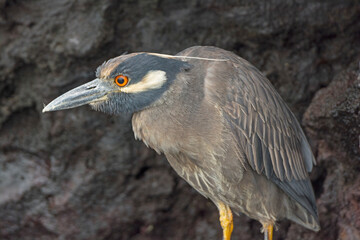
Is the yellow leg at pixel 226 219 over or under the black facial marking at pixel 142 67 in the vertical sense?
under

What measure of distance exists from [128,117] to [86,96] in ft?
2.90

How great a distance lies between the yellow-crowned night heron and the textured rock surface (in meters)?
0.48

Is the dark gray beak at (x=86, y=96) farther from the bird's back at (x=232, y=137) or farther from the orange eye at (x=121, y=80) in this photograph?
the bird's back at (x=232, y=137)

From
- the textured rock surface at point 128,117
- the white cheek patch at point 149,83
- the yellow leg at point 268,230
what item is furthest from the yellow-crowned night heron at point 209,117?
the textured rock surface at point 128,117

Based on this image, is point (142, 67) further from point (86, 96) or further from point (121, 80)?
point (86, 96)

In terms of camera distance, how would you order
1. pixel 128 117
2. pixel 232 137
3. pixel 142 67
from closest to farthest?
pixel 142 67 < pixel 232 137 < pixel 128 117

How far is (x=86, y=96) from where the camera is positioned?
245 centimetres

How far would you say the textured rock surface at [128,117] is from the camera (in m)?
3.06

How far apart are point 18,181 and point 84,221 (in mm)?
527

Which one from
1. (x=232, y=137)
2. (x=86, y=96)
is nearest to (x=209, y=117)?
(x=232, y=137)

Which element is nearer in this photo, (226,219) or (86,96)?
(86,96)

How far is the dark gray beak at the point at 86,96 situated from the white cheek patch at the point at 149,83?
0.09 metres

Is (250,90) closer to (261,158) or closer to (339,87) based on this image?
(261,158)

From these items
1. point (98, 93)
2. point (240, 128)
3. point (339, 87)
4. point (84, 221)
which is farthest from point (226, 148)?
point (84, 221)
